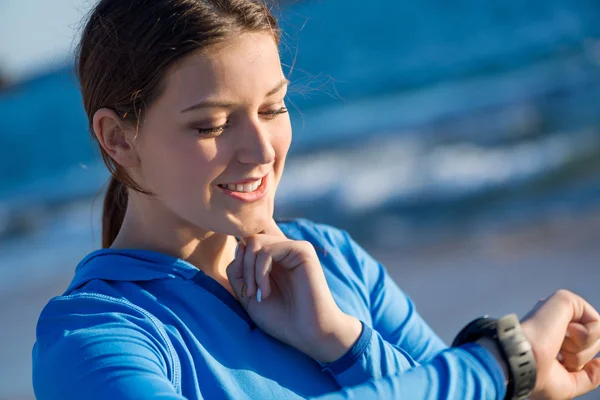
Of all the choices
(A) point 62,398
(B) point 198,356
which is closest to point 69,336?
(A) point 62,398

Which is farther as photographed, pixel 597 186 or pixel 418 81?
pixel 418 81

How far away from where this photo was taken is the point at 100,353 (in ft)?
4.86

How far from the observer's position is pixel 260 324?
1.70 metres

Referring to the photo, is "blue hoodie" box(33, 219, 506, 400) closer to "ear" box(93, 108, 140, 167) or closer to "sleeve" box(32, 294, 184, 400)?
"sleeve" box(32, 294, 184, 400)

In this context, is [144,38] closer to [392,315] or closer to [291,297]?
[291,297]

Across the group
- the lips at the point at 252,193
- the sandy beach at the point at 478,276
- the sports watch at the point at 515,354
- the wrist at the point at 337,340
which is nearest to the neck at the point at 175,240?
the lips at the point at 252,193

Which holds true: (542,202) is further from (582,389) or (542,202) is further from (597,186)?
(582,389)

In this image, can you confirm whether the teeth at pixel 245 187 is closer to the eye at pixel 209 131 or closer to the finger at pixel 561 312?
the eye at pixel 209 131

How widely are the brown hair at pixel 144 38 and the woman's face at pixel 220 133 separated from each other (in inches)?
1.0

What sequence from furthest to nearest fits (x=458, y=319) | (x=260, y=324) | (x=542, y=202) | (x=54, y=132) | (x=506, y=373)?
(x=54, y=132) → (x=542, y=202) → (x=458, y=319) → (x=260, y=324) → (x=506, y=373)

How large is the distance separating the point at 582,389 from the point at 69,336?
1.05m

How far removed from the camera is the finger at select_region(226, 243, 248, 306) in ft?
5.73

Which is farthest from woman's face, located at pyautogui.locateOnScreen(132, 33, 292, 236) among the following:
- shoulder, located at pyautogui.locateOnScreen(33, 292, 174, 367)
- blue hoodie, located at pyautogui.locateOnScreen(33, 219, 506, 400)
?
shoulder, located at pyautogui.locateOnScreen(33, 292, 174, 367)

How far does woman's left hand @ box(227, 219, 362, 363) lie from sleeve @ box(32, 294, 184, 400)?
222 mm
